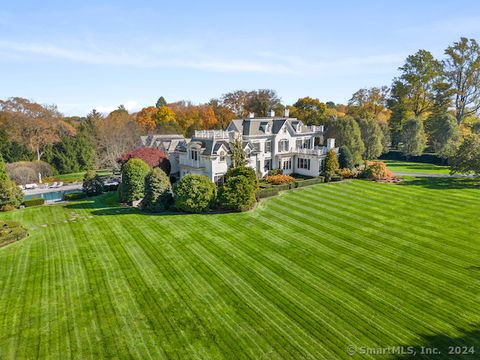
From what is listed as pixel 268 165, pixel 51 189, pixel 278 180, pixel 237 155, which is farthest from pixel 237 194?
pixel 51 189

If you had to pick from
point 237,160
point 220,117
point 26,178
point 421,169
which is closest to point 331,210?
point 237,160

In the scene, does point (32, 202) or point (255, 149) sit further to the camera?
point (255, 149)

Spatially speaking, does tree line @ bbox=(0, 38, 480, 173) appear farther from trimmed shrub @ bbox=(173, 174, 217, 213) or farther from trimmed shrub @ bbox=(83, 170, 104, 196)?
trimmed shrub @ bbox=(173, 174, 217, 213)

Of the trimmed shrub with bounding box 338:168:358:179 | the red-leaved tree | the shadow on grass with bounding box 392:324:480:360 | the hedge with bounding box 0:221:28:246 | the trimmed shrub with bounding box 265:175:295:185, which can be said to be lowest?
the shadow on grass with bounding box 392:324:480:360

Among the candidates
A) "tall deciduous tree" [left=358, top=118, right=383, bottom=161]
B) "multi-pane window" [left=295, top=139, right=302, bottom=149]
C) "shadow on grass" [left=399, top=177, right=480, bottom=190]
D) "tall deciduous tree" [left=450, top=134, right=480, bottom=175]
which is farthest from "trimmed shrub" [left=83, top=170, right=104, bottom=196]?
"tall deciduous tree" [left=450, top=134, right=480, bottom=175]

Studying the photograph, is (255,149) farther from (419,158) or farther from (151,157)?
(419,158)

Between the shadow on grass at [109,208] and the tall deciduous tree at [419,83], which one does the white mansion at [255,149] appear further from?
the tall deciduous tree at [419,83]

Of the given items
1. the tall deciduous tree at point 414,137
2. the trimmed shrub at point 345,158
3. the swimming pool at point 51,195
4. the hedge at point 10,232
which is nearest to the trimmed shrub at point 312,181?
the trimmed shrub at point 345,158
